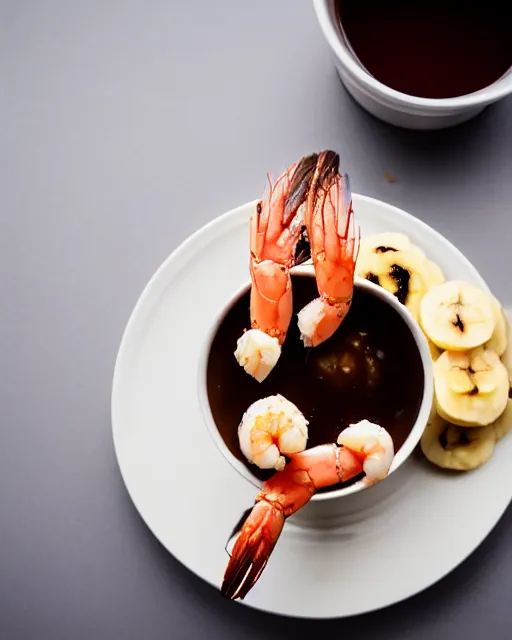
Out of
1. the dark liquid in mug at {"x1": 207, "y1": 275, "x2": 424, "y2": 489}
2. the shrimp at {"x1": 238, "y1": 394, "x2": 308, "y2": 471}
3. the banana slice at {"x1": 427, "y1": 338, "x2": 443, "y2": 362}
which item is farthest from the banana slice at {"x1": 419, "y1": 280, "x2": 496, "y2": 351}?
the shrimp at {"x1": 238, "y1": 394, "x2": 308, "y2": 471}

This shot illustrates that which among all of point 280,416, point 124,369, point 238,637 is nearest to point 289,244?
point 280,416

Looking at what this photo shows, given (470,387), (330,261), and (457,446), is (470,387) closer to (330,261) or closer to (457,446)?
(457,446)

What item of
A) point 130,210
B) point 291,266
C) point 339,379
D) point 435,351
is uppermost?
point 130,210

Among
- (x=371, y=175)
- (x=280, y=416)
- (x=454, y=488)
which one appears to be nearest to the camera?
(x=280, y=416)

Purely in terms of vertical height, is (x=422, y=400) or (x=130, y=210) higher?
(x=130, y=210)

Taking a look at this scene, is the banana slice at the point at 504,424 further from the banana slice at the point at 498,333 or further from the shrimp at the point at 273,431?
the shrimp at the point at 273,431

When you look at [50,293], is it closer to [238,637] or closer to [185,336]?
[185,336]

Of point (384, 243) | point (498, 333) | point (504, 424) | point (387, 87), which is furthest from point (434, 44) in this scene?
point (504, 424)
